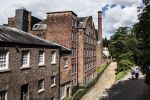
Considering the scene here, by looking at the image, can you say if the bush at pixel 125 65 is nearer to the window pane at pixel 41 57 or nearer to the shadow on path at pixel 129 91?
the shadow on path at pixel 129 91

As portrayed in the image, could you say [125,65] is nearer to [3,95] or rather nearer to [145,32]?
[3,95]

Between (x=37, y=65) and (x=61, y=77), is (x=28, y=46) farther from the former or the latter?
(x=61, y=77)

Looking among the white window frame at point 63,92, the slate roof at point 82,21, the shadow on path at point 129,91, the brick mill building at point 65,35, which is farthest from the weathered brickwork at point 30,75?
the slate roof at point 82,21

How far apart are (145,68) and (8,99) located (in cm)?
1185

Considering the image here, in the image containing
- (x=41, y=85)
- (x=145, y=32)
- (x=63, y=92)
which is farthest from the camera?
(x=63, y=92)

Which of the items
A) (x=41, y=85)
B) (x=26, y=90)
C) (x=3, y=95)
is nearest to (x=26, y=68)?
(x=26, y=90)

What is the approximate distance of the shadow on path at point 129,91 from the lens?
92.7 feet

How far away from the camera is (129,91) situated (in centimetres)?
3116

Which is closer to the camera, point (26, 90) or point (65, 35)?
point (26, 90)

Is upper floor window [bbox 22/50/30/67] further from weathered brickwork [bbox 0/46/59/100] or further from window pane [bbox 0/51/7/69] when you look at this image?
window pane [bbox 0/51/7/69]

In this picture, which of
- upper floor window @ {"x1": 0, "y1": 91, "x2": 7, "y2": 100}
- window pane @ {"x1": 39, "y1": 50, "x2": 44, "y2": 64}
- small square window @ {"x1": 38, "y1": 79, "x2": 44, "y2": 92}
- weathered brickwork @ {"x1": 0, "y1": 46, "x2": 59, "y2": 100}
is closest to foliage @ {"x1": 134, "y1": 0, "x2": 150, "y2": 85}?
weathered brickwork @ {"x1": 0, "y1": 46, "x2": 59, "y2": 100}

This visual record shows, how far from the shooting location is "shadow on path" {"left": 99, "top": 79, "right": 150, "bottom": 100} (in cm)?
2825

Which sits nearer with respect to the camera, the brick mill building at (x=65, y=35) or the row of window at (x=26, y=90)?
the row of window at (x=26, y=90)

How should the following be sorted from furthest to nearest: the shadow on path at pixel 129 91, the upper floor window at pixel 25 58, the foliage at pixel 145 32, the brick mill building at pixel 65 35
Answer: the brick mill building at pixel 65 35, the shadow on path at pixel 129 91, the upper floor window at pixel 25 58, the foliage at pixel 145 32
